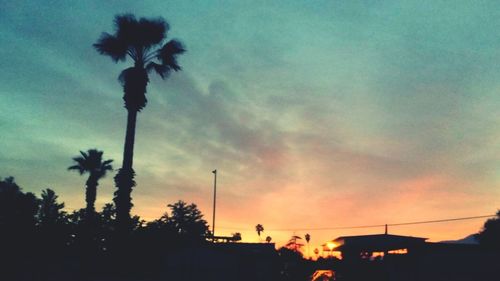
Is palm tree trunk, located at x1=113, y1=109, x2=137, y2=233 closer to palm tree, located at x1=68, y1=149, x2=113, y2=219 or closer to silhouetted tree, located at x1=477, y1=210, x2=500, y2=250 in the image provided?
palm tree, located at x1=68, y1=149, x2=113, y2=219

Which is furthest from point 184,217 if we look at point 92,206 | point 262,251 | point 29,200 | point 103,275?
point 103,275

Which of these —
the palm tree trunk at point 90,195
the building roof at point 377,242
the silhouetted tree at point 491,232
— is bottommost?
the building roof at point 377,242

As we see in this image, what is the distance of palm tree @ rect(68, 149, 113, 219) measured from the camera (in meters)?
48.3

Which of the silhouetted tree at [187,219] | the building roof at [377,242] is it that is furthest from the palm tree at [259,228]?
the building roof at [377,242]

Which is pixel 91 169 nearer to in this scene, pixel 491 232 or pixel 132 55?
pixel 132 55

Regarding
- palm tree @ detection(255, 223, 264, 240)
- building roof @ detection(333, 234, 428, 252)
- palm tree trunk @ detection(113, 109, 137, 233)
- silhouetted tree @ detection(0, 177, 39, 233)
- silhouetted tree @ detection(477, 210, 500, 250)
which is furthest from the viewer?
palm tree @ detection(255, 223, 264, 240)

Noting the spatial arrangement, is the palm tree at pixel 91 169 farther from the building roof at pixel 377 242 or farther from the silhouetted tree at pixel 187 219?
the building roof at pixel 377 242

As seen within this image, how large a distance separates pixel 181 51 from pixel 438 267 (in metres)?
22.2

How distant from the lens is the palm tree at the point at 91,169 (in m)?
48.3

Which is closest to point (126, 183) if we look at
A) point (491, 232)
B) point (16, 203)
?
point (16, 203)

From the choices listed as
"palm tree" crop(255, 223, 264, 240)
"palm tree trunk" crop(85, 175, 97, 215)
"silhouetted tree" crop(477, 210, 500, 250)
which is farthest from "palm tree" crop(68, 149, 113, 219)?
"palm tree" crop(255, 223, 264, 240)

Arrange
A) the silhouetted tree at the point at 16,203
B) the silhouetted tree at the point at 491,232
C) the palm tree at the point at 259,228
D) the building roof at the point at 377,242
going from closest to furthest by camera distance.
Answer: the building roof at the point at 377,242
the silhouetted tree at the point at 16,203
the silhouetted tree at the point at 491,232
the palm tree at the point at 259,228

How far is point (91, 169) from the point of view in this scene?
49.7 m

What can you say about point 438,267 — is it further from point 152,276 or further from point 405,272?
point 152,276
